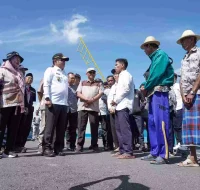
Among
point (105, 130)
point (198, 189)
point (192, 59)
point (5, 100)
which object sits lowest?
point (198, 189)

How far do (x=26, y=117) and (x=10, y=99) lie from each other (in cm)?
227

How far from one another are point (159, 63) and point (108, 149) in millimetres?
3378

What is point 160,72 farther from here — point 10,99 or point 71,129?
point 71,129

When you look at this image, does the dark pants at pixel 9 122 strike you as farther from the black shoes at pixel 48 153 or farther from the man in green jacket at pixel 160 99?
the man in green jacket at pixel 160 99

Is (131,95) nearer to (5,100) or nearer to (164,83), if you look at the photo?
(164,83)

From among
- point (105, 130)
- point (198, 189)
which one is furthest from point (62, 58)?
point (198, 189)

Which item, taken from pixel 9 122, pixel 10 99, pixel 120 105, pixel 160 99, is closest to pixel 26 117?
pixel 9 122

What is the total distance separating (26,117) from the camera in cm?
742

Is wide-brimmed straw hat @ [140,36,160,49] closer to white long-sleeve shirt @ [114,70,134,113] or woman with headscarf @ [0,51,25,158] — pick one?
white long-sleeve shirt @ [114,70,134,113]

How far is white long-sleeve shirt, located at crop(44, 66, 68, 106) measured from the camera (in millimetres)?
5641

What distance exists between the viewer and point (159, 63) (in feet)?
15.2

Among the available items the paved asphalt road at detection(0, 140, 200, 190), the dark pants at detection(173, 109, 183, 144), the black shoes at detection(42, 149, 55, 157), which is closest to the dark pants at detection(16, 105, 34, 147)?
the black shoes at detection(42, 149, 55, 157)

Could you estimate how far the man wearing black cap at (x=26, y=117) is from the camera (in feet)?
22.0

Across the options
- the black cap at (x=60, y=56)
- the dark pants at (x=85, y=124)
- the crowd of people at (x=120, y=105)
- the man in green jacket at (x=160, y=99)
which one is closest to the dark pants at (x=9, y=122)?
the crowd of people at (x=120, y=105)
